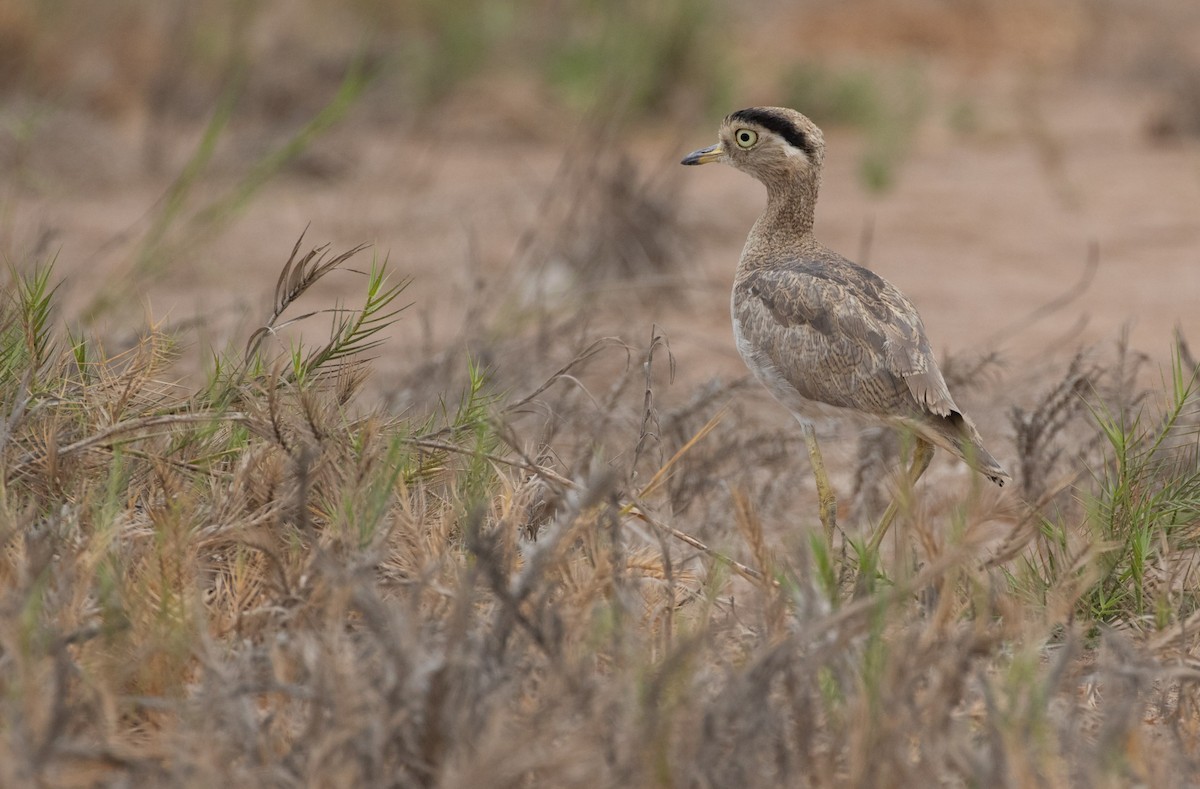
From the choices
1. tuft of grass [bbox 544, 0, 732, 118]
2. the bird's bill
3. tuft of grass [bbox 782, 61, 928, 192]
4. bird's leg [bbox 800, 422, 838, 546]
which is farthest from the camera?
tuft of grass [bbox 782, 61, 928, 192]

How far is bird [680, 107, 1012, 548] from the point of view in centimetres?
369

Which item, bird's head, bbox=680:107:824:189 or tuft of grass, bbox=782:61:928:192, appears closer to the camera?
bird's head, bbox=680:107:824:189

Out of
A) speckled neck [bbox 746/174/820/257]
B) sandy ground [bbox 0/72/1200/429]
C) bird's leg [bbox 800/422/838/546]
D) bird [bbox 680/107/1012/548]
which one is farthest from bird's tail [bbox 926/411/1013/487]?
sandy ground [bbox 0/72/1200/429]

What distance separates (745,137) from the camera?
4348 millimetres

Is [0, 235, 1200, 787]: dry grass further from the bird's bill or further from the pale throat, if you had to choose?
the bird's bill

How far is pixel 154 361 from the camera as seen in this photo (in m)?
3.23

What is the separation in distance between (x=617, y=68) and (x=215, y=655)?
6427mm

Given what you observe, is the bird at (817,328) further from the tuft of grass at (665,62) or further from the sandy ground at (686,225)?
the tuft of grass at (665,62)

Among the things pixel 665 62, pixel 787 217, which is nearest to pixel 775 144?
pixel 787 217

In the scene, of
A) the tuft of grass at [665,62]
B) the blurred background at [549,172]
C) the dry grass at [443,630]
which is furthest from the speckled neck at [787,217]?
the tuft of grass at [665,62]

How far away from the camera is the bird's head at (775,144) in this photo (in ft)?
13.9

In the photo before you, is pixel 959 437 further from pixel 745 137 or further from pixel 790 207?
pixel 745 137

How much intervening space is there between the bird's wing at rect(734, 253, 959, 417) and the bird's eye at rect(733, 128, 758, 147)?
18.0 inches

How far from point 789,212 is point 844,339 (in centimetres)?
67
